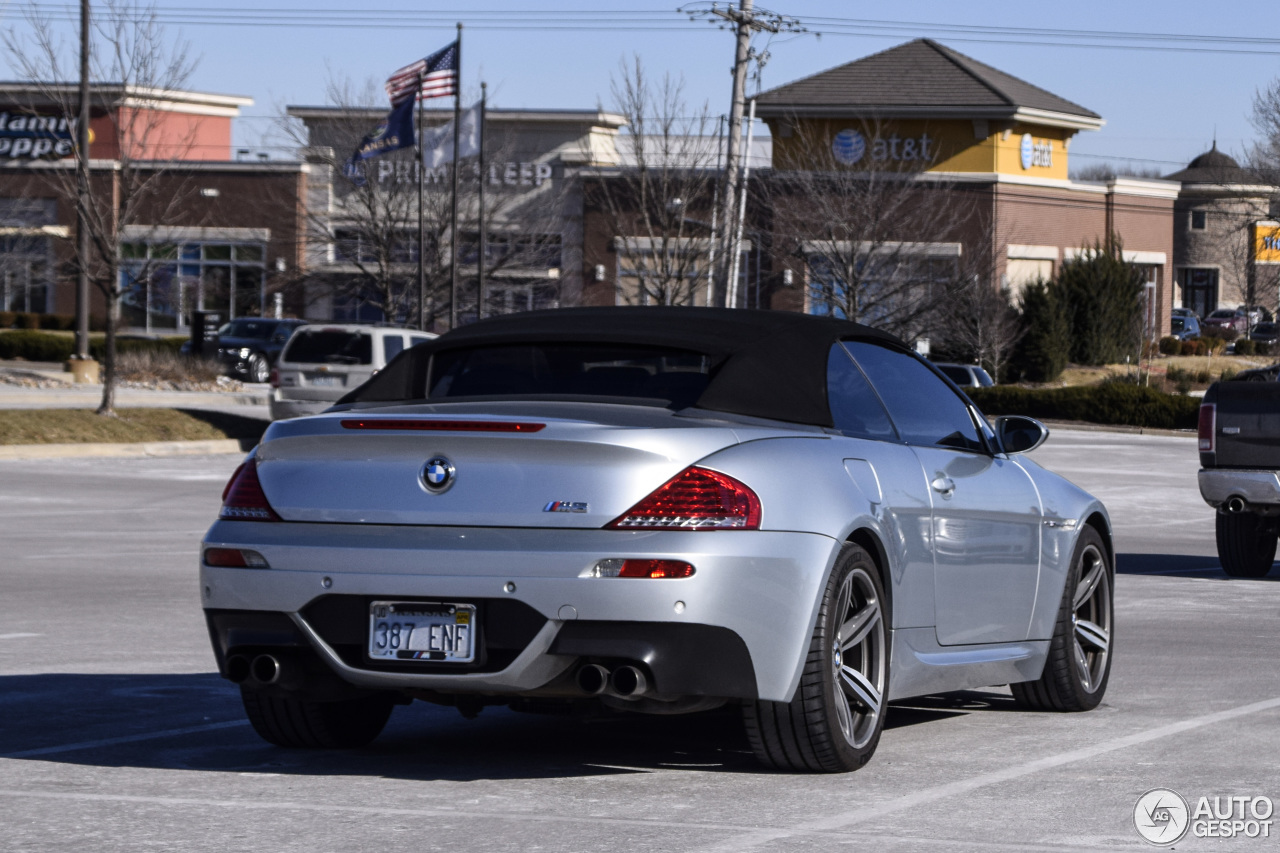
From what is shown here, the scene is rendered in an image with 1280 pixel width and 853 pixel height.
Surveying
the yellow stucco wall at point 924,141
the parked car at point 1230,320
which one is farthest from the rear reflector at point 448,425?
the parked car at point 1230,320

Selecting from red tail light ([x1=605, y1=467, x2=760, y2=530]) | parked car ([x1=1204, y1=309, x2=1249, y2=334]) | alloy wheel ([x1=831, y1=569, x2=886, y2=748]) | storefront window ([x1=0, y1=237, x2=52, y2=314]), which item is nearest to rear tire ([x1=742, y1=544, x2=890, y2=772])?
alloy wheel ([x1=831, y1=569, x2=886, y2=748])

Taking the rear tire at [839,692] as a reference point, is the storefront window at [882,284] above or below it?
above

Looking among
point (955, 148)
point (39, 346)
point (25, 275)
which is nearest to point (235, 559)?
point (39, 346)

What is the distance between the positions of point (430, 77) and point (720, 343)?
38.9 meters

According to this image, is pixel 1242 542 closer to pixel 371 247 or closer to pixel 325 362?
pixel 325 362

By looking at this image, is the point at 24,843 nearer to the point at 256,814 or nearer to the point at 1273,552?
the point at 256,814

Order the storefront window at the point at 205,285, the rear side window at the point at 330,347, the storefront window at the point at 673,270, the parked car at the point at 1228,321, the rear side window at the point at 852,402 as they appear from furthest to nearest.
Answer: the parked car at the point at 1228,321 → the storefront window at the point at 205,285 → the storefront window at the point at 673,270 → the rear side window at the point at 330,347 → the rear side window at the point at 852,402

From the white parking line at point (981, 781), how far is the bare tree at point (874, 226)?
41.5m

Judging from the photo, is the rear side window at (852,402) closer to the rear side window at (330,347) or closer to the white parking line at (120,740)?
the white parking line at (120,740)

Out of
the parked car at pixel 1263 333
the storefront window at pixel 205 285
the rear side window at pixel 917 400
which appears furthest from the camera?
the parked car at pixel 1263 333

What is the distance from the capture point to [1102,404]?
4597 centimetres

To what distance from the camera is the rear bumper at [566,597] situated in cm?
585

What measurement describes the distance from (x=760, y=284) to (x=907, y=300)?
11485 mm

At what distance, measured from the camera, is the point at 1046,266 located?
6669cm
